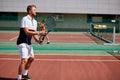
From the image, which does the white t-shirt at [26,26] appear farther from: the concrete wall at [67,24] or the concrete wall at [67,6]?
the concrete wall at [67,24]

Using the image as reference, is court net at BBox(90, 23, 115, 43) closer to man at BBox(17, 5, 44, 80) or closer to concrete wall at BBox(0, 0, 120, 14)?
concrete wall at BBox(0, 0, 120, 14)

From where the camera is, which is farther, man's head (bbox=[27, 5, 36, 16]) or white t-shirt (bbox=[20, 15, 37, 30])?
man's head (bbox=[27, 5, 36, 16])

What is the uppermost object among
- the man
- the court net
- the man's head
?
the man's head

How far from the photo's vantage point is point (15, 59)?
1233 cm

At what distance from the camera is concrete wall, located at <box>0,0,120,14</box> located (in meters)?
40.7

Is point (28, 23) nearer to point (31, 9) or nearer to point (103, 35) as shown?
point (31, 9)

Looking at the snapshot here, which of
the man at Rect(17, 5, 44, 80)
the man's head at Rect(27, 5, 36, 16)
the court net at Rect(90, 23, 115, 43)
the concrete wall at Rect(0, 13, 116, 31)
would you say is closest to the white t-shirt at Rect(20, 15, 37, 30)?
the man at Rect(17, 5, 44, 80)

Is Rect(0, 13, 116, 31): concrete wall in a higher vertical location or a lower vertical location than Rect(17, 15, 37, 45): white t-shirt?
lower

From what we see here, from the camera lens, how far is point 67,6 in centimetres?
4094

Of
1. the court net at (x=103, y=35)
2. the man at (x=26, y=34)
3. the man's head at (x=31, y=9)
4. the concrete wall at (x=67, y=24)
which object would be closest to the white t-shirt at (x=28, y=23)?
the man at (x=26, y=34)

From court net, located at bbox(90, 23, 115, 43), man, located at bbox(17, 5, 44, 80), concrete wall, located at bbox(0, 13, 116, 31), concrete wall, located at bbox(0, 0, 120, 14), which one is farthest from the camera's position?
concrete wall, located at bbox(0, 13, 116, 31)

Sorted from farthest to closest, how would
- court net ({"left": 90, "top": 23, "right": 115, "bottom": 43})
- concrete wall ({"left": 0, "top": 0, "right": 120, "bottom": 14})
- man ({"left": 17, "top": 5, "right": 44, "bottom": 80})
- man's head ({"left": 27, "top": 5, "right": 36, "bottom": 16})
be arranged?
concrete wall ({"left": 0, "top": 0, "right": 120, "bottom": 14}) → court net ({"left": 90, "top": 23, "right": 115, "bottom": 43}) → man's head ({"left": 27, "top": 5, "right": 36, "bottom": 16}) → man ({"left": 17, "top": 5, "right": 44, "bottom": 80})

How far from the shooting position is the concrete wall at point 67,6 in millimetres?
40688

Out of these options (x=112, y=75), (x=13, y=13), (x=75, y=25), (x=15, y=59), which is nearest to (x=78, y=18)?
(x=75, y=25)
